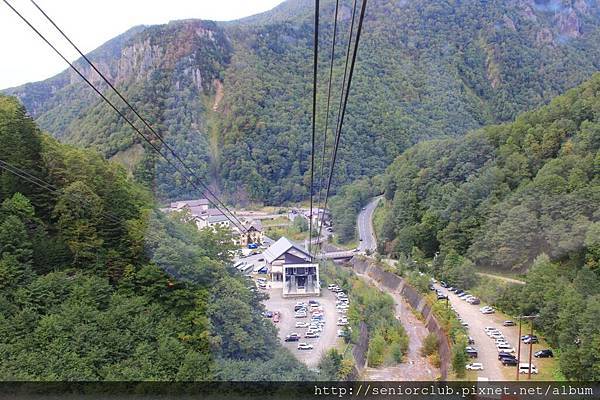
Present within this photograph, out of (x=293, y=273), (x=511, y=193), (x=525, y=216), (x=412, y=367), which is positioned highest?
(x=511, y=193)

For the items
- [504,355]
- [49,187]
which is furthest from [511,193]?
[49,187]

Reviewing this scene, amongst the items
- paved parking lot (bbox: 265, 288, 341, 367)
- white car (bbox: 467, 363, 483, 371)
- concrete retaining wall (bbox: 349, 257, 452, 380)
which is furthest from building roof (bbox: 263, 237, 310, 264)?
white car (bbox: 467, 363, 483, 371)

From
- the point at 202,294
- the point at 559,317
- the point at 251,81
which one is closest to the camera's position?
the point at 202,294

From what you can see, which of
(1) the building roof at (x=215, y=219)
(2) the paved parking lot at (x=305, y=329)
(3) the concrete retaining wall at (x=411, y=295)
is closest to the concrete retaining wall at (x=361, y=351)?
(2) the paved parking lot at (x=305, y=329)

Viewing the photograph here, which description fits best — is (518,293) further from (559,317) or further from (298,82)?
(298,82)

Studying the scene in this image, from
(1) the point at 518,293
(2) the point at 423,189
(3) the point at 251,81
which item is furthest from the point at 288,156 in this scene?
(1) the point at 518,293

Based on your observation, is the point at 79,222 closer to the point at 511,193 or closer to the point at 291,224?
the point at 511,193

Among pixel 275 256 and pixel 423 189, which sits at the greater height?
pixel 423 189
